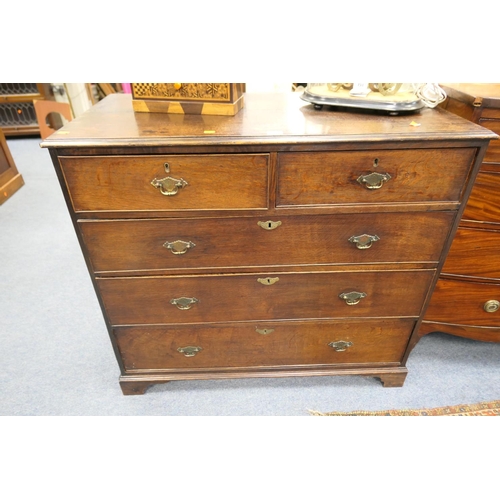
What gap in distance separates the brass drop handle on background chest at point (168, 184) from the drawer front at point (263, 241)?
10 centimetres

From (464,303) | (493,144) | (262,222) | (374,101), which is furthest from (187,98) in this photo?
(464,303)

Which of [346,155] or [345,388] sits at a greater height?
[346,155]

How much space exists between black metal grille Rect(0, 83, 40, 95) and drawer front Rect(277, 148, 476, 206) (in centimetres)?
392

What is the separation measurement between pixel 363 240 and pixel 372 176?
210 mm

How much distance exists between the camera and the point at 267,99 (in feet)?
4.18

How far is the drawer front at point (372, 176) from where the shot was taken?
37.9 inches

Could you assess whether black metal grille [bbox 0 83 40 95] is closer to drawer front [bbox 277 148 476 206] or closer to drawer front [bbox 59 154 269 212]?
drawer front [bbox 59 154 269 212]

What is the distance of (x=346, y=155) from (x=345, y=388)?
100 cm

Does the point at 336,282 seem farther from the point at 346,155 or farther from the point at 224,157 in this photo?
the point at 224,157

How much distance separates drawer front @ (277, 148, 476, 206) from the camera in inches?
37.9

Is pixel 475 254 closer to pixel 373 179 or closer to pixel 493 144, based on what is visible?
pixel 493 144

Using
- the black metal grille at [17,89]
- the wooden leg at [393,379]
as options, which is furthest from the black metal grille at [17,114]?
the wooden leg at [393,379]
